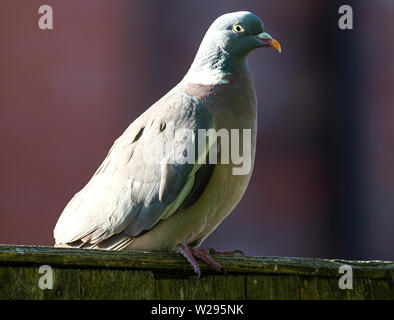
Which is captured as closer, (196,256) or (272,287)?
(272,287)

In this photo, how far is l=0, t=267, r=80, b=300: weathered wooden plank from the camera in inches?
82.4

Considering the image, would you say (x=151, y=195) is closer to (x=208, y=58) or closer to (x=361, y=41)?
(x=208, y=58)

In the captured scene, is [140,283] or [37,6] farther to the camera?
[37,6]

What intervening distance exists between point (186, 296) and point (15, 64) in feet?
14.3

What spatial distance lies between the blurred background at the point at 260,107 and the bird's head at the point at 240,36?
2.99 meters

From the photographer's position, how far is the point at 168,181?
314cm

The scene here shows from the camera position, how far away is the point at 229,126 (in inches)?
129

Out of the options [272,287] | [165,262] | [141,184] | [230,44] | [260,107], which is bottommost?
[272,287]

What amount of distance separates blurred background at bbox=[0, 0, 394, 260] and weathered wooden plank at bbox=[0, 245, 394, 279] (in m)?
3.77

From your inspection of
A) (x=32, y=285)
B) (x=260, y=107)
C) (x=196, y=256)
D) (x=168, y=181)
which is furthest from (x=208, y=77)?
(x=260, y=107)

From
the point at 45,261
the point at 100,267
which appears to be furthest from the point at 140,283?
the point at 45,261

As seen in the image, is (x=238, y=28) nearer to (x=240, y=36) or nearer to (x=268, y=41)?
(x=240, y=36)

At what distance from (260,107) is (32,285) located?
4715 millimetres

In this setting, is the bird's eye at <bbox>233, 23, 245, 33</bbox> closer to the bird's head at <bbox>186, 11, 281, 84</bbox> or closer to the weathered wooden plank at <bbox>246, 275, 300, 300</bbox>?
the bird's head at <bbox>186, 11, 281, 84</bbox>
